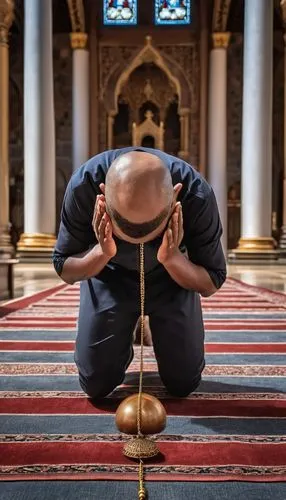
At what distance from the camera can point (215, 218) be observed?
1873mm

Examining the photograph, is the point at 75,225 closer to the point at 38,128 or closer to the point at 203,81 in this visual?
the point at 38,128

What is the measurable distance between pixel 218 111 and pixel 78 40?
3735 mm

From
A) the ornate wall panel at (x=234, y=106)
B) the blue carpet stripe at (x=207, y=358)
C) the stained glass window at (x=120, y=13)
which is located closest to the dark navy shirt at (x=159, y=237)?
the blue carpet stripe at (x=207, y=358)

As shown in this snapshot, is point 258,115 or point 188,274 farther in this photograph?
point 258,115

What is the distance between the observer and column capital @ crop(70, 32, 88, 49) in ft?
48.5

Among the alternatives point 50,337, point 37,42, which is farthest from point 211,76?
point 50,337

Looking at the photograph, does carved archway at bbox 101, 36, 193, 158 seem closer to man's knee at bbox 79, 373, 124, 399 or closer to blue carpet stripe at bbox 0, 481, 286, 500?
man's knee at bbox 79, 373, 124, 399

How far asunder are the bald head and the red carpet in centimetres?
56

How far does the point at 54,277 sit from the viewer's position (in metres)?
8.38

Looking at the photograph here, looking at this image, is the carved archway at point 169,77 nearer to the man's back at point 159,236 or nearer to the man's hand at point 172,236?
the man's back at point 159,236

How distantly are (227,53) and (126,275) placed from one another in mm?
14265

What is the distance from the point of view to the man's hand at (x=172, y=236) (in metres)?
1.61

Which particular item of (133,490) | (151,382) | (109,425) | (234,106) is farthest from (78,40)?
(133,490)

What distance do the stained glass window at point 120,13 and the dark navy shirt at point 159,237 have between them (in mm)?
14415
